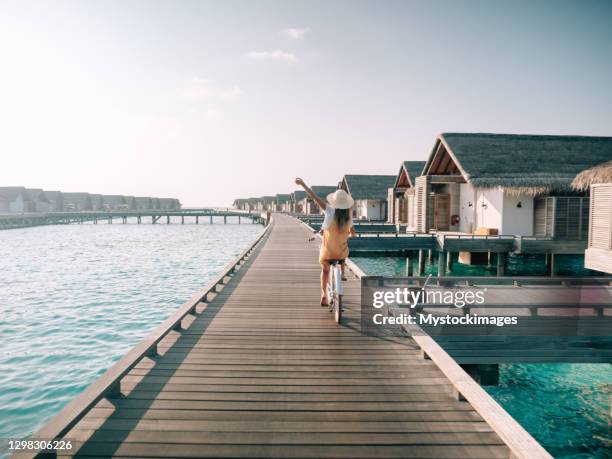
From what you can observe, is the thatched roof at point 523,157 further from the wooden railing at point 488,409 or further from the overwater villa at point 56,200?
the overwater villa at point 56,200

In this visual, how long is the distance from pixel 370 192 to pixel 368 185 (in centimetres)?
114

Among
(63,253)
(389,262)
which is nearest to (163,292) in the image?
(389,262)

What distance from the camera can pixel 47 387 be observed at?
28.6ft

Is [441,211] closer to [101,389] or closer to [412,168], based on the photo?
[412,168]

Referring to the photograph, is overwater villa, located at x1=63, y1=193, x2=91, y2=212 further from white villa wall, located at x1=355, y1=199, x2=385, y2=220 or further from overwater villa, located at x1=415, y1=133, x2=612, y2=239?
overwater villa, located at x1=415, y1=133, x2=612, y2=239

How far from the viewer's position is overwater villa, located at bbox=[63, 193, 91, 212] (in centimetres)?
10706

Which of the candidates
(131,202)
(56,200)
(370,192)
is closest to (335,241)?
(370,192)

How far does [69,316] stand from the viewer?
14555mm

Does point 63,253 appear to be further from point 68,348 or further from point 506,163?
point 506,163

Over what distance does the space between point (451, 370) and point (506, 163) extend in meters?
17.5

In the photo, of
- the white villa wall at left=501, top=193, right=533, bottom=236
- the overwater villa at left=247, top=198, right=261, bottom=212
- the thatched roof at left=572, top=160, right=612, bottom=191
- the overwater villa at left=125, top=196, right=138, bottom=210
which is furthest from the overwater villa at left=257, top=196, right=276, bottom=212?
the thatched roof at left=572, top=160, right=612, bottom=191

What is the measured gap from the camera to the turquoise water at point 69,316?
8508 mm

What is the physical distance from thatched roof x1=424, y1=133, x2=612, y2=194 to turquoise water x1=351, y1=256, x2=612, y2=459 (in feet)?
34.7

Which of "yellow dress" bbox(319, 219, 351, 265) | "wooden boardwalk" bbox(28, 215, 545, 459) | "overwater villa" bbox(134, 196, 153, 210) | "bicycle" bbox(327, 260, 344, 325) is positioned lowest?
"wooden boardwalk" bbox(28, 215, 545, 459)
